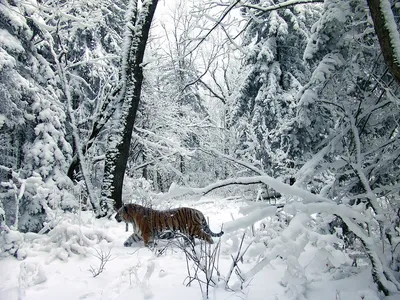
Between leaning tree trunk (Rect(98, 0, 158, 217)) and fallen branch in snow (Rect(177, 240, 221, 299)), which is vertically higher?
leaning tree trunk (Rect(98, 0, 158, 217))

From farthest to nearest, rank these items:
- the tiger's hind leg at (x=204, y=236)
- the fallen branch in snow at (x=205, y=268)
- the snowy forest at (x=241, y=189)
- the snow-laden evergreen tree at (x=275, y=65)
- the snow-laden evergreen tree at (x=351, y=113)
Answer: the snow-laden evergreen tree at (x=275, y=65), the tiger's hind leg at (x=204, y=236), the snow-laden evergreen tree at (x=351, y=113), the fallen branch in snow at (x=205, y=268), the snowy forest at (x=241, y=189)

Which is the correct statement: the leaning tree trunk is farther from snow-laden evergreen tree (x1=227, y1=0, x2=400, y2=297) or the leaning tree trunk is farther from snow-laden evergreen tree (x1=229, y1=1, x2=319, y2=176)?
snow-laden evergreen tree (x1=229, y1=1, x2=319, y2=176)

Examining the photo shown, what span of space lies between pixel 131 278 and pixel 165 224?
4.74 ft

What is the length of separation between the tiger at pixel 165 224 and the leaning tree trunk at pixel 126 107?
6.48 feet

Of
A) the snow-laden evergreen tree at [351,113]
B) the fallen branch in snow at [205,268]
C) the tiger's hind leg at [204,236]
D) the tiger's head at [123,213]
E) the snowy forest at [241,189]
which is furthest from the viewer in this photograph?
the tiger's head at [123,213]

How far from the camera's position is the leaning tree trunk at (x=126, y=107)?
630cm

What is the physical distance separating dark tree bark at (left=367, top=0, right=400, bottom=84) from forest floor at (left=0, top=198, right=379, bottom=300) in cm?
146

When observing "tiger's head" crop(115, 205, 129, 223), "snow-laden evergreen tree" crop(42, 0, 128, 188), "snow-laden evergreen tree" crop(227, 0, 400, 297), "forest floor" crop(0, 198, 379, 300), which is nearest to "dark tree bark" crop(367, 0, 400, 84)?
"snow-laden evergreen tree" crop(227, 0, 400, 297)

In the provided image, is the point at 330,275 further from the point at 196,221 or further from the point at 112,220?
the point at 112,220

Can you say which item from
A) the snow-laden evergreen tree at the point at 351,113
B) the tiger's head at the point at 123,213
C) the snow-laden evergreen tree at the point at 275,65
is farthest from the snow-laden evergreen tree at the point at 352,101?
the snow-laden evergreen tree at the point at 275,65

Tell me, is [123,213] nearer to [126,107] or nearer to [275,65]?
[126,107]

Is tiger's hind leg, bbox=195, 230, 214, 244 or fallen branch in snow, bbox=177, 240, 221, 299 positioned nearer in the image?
fallen branch in snow, bbox=177, 240, 221, 299

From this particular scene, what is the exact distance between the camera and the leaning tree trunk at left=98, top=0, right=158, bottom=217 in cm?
630

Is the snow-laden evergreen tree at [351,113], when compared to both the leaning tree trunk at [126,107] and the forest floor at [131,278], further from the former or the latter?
the leaning tree trunk at [126,107]
